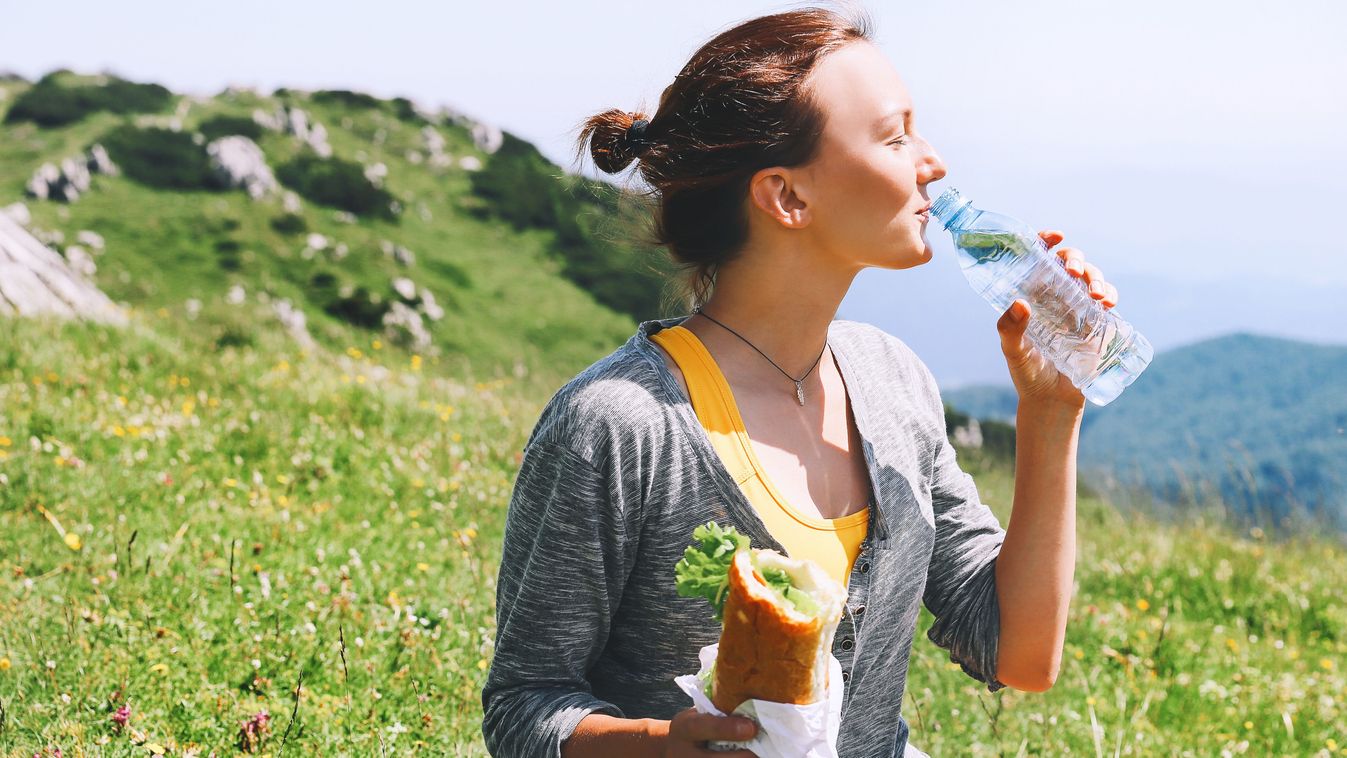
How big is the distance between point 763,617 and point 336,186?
103 ft

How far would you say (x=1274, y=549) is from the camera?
29.8 ft

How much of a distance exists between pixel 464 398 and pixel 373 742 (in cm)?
661

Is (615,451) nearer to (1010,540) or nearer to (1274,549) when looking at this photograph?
(1010,540)

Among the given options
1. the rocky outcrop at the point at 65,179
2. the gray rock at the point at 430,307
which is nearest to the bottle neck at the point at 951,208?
the gray rock at the point at 430,307

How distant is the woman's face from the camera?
2666 mm

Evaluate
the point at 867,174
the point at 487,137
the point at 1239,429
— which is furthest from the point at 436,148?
the point at 1239,429

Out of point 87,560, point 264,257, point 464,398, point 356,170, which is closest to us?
point 87,560

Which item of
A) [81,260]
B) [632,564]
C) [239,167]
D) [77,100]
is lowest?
[81,260]

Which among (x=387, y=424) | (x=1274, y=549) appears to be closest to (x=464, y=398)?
(x=387, y=424)

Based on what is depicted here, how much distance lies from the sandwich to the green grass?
229cm

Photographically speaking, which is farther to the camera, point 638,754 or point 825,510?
point 825,510

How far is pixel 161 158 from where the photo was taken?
2897cm

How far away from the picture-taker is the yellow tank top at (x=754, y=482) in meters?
2.57

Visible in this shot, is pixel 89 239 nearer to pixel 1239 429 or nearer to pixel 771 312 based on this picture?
pixel 771 312
